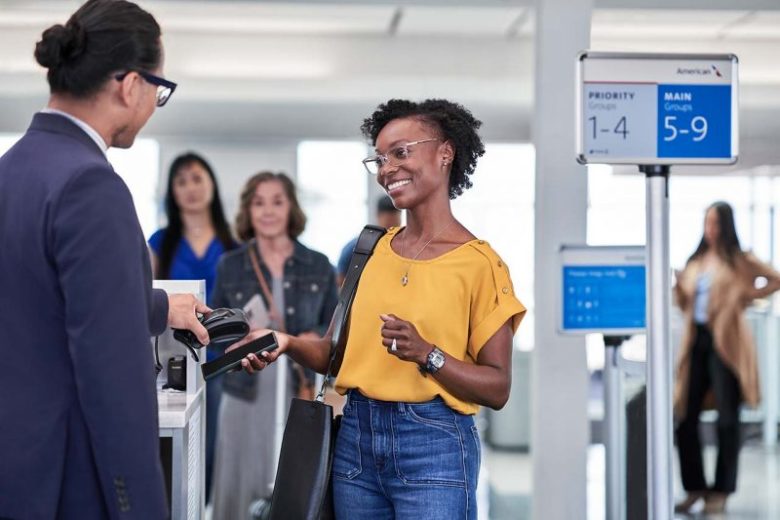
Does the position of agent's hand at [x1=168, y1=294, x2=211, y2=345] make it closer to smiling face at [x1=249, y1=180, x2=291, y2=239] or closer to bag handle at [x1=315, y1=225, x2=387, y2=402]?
bag handle at [x1=315, y1=225, x2=387, y2=402]

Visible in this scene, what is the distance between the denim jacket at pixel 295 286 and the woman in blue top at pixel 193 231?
282mm

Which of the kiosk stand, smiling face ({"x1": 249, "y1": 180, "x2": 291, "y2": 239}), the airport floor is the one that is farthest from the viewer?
the airport floor

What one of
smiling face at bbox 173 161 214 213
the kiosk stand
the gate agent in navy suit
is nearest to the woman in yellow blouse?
the gate agent in navy suit

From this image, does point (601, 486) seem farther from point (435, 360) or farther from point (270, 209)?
point (435, 360)

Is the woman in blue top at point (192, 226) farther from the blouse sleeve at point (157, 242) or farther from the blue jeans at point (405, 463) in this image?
the blue jeans at point (405, 463)

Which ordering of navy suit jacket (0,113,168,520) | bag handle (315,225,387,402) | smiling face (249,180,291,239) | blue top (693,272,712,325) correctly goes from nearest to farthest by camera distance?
navy suit jacket (0,113,168,520), bag handle (315,225,387,402), smiling face (249,180,291,239), blue top (693,272,712,325)

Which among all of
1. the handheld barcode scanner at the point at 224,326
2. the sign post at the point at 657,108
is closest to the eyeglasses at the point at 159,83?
the handheld barcode scanner at the point at 224,326

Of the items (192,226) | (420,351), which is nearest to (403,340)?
(420,351)

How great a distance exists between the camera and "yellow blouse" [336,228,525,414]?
235 cm

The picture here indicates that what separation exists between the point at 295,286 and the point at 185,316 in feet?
8.07

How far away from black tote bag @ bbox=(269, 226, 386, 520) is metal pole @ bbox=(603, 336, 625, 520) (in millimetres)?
1626

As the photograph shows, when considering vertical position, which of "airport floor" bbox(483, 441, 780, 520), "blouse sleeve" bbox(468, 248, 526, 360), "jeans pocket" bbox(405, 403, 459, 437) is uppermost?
"blouse sleeve" bbox(468, 248, 526, 360)

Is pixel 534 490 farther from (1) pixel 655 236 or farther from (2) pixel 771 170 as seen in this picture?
(2) pixel 771 170

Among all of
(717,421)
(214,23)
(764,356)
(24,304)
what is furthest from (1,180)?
(764,356)
